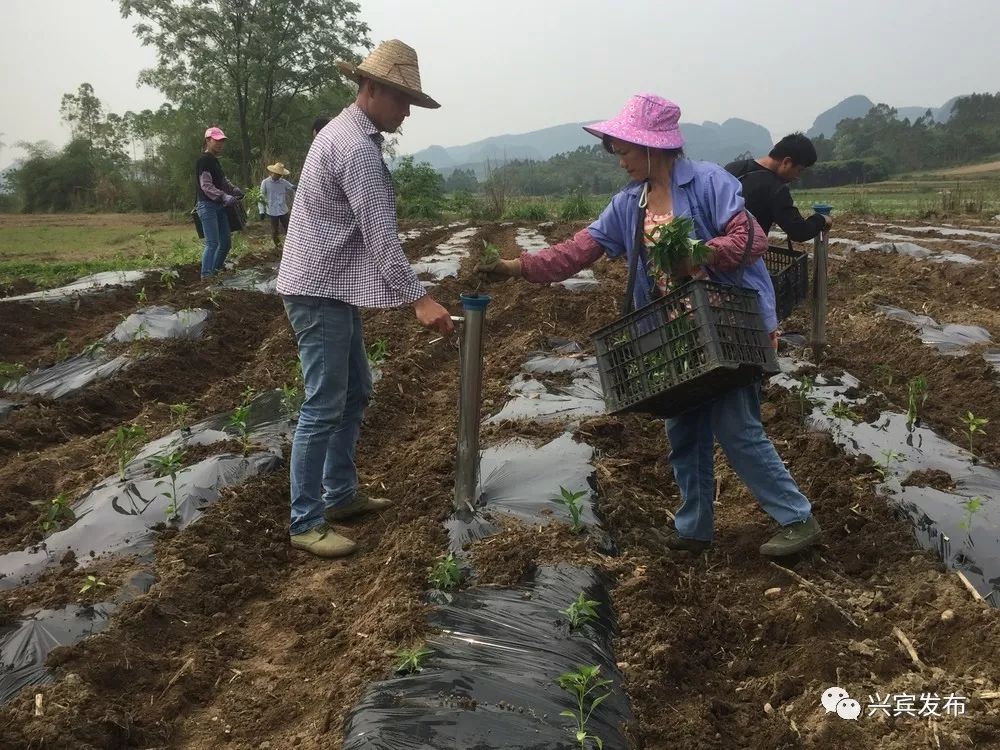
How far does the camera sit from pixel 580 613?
2318 millimetres

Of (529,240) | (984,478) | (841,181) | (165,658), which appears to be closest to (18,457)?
(165,658)

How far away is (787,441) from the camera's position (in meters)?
3.93

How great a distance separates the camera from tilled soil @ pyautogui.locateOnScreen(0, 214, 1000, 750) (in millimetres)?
2062

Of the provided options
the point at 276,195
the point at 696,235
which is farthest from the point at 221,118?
the point at 696,235

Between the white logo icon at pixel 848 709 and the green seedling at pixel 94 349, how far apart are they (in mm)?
5697

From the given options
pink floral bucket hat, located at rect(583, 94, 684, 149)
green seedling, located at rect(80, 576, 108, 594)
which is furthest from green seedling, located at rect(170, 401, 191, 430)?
pink floral bucket hat, located at rect(583, 94, 684, 149)

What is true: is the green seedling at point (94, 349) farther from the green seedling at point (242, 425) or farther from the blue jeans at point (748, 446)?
the blue jeans at point (748, 446)

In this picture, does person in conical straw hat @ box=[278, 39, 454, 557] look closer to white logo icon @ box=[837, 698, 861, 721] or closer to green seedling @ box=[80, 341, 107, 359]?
white logo icon @ box=[837, 698, 861, 721]

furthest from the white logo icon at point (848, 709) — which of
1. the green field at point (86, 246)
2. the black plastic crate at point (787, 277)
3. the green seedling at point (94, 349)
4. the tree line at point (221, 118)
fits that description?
the tree line at point (221, 118)

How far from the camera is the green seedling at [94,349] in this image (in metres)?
5.76

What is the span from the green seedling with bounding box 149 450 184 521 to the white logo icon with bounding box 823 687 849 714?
8.65 ft

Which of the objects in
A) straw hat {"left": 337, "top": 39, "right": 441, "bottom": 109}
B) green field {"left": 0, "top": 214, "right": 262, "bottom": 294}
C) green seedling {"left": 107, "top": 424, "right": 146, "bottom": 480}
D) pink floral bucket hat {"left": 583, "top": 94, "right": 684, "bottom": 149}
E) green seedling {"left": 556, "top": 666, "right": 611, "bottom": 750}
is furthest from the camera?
green field {"left": 0, "top": 214, "right": 262, "bottom": 294}

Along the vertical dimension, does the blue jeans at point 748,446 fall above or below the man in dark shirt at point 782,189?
below

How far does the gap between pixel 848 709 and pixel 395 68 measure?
8.58 feet
